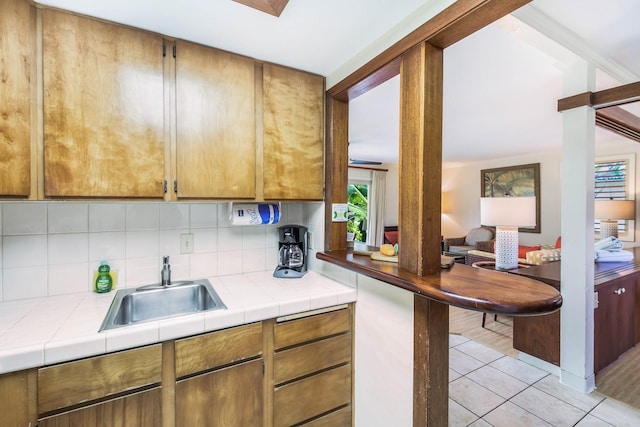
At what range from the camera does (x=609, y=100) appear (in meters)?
1.84

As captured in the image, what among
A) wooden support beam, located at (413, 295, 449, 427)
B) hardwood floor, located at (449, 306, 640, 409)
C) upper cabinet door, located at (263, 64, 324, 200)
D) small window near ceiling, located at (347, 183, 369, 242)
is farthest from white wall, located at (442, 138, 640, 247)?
wooden support beam, located at (413, 295, 449, 427)

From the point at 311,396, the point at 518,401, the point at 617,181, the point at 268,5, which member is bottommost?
the point at 518,401

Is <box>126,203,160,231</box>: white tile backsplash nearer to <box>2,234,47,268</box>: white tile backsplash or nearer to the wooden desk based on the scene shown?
<box>2,234,47,268</box>: white tile backsplash

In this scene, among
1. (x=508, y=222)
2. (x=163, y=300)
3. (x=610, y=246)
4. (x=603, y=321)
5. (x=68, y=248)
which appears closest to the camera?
(x=68, y=248)

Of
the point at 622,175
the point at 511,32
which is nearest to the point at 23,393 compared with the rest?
the point at 511,32

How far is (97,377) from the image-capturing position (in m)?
1.01

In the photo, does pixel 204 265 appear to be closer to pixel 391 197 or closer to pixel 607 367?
pixel 607 367

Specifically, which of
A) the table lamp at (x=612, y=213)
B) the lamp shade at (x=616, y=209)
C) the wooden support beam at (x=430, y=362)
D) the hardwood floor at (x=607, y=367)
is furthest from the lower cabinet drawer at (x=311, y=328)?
the lamp shade at (x=616, y=209)

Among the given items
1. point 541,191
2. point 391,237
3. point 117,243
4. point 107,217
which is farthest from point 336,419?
point 541,191

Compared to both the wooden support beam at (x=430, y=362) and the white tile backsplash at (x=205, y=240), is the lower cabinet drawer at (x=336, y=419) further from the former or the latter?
the white tile backsplash at (x=205, y=240)

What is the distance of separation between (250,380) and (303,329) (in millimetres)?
320

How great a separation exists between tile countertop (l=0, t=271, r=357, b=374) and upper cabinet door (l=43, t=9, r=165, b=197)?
1.70 feet

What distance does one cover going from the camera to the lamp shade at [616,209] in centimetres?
371

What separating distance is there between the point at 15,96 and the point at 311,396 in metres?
1.81
